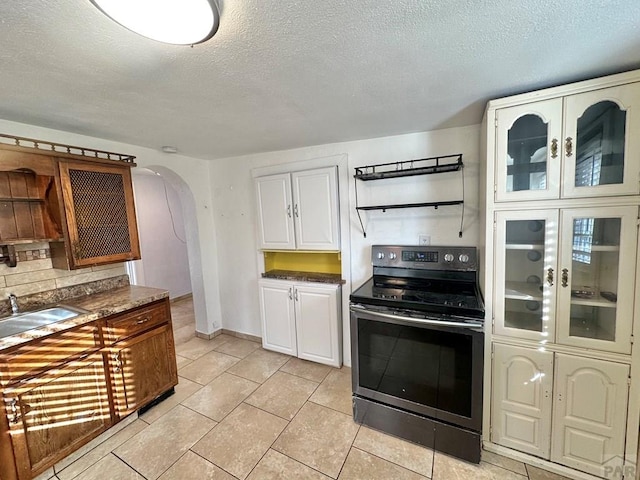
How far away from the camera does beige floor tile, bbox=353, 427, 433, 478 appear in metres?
1.64

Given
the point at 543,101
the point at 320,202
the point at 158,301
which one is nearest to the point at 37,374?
the point at 158,301

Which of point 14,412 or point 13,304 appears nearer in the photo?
point 14,412

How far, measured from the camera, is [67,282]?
2.13m

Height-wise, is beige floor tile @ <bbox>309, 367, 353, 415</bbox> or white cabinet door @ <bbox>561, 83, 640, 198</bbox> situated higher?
white cabinet door @ <bbox>561, 83, 640, 198</bbox>

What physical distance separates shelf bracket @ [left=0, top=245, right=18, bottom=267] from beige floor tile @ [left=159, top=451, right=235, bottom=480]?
5.57 ft

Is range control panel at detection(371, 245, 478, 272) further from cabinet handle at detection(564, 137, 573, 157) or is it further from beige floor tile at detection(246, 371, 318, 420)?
beige floor tile at detection(246, 371, 318, 420)

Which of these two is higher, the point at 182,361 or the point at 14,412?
the point at 14,412

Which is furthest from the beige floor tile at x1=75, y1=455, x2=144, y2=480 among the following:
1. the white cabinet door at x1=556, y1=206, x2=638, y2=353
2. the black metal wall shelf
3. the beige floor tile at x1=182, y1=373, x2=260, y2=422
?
the white cabinet door at x1=556, y1=206, x2=638, y2=353

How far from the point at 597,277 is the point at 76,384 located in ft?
10.2

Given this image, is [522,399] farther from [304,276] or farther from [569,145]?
[304,276]

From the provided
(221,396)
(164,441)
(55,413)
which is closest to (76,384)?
(55,413)

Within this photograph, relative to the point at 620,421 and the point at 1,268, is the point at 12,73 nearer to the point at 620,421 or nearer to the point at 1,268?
the point at 1,268

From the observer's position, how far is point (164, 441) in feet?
6.12

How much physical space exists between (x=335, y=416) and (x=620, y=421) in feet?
5.33
